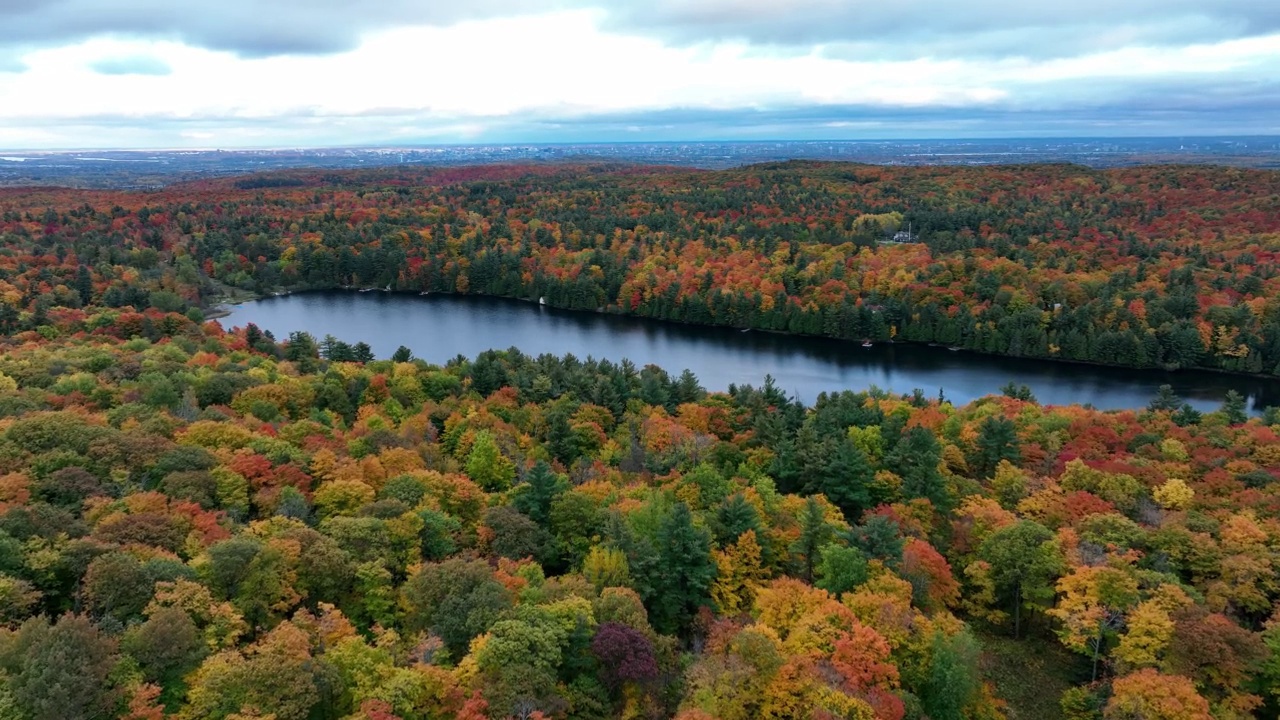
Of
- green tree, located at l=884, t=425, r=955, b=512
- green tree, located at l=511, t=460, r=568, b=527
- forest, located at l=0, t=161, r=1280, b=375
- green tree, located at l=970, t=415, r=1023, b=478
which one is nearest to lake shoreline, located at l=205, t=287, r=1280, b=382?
forest, located at l=0, t=161, r=1280, b=375

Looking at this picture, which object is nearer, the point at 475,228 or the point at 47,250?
the point at 47,250

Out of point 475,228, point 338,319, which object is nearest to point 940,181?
point 475,228

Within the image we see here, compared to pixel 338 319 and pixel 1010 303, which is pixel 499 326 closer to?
pixel 338 319

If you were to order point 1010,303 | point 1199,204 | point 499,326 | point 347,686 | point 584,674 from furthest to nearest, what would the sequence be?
point 1199,204, point 499,326, point 1010,303, point 584,674, point 347,686

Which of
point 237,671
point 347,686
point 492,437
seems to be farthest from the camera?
point 492,437

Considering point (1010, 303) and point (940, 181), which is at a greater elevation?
point (940, 181)

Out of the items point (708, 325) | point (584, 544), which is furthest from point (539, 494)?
point (708, 325)

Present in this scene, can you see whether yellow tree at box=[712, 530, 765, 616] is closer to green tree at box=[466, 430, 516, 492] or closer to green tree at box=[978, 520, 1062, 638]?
green tree at box=[978, 520, 1062, 638]
